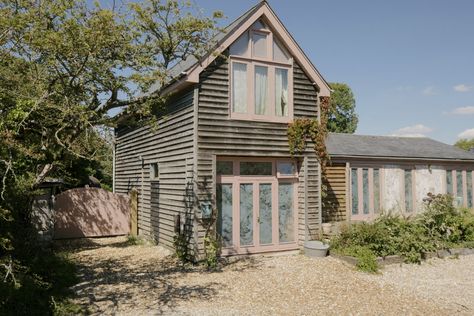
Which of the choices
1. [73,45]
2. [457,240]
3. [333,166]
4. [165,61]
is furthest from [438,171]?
[73,45]

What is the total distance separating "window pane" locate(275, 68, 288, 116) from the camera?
40.5 feet

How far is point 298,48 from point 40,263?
31.7 feet

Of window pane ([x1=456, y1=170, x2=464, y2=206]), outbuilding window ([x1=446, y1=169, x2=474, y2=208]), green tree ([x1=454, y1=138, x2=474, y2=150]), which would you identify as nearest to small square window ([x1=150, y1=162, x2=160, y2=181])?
outbuilding window ([x1=446, y1=169, x2=474, y2=208])

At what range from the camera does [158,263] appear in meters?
11.1

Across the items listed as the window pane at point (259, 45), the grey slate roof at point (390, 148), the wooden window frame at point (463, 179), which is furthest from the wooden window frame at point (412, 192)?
the window pane at point (259, 45)

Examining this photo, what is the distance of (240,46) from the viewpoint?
11750mm

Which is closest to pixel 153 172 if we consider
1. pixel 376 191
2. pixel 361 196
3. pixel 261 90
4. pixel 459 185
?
pixel 261 90

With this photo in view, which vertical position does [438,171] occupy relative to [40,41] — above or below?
below

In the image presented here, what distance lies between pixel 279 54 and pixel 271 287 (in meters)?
7.37

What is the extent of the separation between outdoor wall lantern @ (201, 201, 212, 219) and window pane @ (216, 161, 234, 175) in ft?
3.64

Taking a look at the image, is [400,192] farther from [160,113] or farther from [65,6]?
[65,6]

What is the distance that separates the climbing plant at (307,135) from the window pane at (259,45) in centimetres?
239

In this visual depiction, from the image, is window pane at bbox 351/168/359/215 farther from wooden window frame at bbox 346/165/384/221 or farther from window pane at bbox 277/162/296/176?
window pane at bbox 277/162/296/176

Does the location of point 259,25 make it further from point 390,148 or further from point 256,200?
point 390,148
